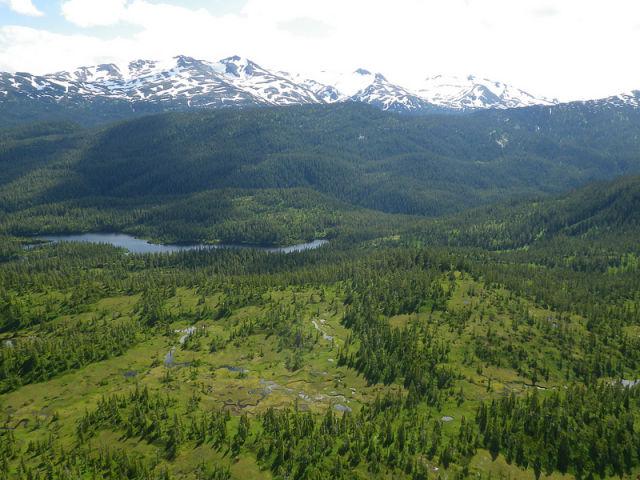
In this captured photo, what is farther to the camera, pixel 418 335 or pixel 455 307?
pixel 455 307

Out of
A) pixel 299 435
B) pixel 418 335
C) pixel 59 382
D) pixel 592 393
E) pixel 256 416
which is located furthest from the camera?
pixel 418 335

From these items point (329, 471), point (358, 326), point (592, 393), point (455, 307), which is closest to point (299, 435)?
point (329, 471)

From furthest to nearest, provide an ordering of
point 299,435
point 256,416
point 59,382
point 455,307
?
point 455,307 < point 59,382 < point 256,416 < point 299,435

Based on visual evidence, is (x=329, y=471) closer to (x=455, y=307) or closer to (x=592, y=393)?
(x=592, y=393)

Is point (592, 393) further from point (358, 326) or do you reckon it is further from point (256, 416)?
point (256, 416)

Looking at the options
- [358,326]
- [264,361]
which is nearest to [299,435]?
[264,361]

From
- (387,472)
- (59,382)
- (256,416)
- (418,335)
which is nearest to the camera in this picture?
(387,472)

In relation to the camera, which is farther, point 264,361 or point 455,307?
point 455,307

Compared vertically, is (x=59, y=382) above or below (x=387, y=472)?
below

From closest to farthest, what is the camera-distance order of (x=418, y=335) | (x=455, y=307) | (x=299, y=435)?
(x=299, y=435) < (x=418, y=335) < (x=455, y=307)
